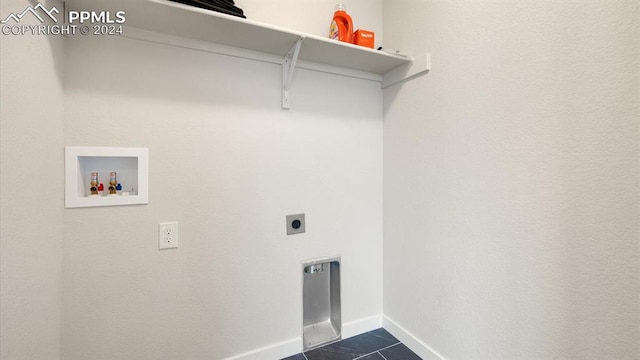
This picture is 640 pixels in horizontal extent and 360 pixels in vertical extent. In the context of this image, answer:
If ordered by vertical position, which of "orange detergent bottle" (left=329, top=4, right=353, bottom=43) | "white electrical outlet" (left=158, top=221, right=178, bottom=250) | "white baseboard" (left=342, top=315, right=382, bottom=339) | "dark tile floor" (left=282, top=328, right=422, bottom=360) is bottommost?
"dark tile floor" (left=282, top=328, right=422, bottom=360)

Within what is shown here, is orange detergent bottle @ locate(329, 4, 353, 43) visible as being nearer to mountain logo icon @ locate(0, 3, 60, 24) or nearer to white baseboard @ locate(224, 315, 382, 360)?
mountain logo icon @ locate(0, 3, 60, 24)

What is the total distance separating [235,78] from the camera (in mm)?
1315

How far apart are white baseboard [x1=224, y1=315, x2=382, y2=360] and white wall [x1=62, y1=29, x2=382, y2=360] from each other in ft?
0.12

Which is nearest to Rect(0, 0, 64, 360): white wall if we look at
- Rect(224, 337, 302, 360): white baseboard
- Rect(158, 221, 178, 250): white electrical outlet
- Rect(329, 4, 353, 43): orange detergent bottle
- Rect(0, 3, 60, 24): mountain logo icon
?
Rect(0, 3, 60, 24): mountain logo icon

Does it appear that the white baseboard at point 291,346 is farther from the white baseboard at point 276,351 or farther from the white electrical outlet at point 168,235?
the white electrical outlet at point 168,235

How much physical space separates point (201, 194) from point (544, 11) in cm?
161

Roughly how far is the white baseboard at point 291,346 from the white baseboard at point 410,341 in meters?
0.08

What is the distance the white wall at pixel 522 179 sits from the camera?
29.7 inches

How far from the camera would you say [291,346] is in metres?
1.45

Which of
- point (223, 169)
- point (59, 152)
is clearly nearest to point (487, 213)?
point (223, 169)

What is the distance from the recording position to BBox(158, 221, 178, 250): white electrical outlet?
1171mm

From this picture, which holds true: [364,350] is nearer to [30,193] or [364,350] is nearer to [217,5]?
[30,193]

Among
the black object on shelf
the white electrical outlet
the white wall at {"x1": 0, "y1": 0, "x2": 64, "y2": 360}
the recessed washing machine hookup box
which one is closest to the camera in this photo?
the white wall at {"x1": 0, "y1": 0, "x2": 64, "y2": 360}

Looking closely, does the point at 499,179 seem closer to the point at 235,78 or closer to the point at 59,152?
the point at 235,78
